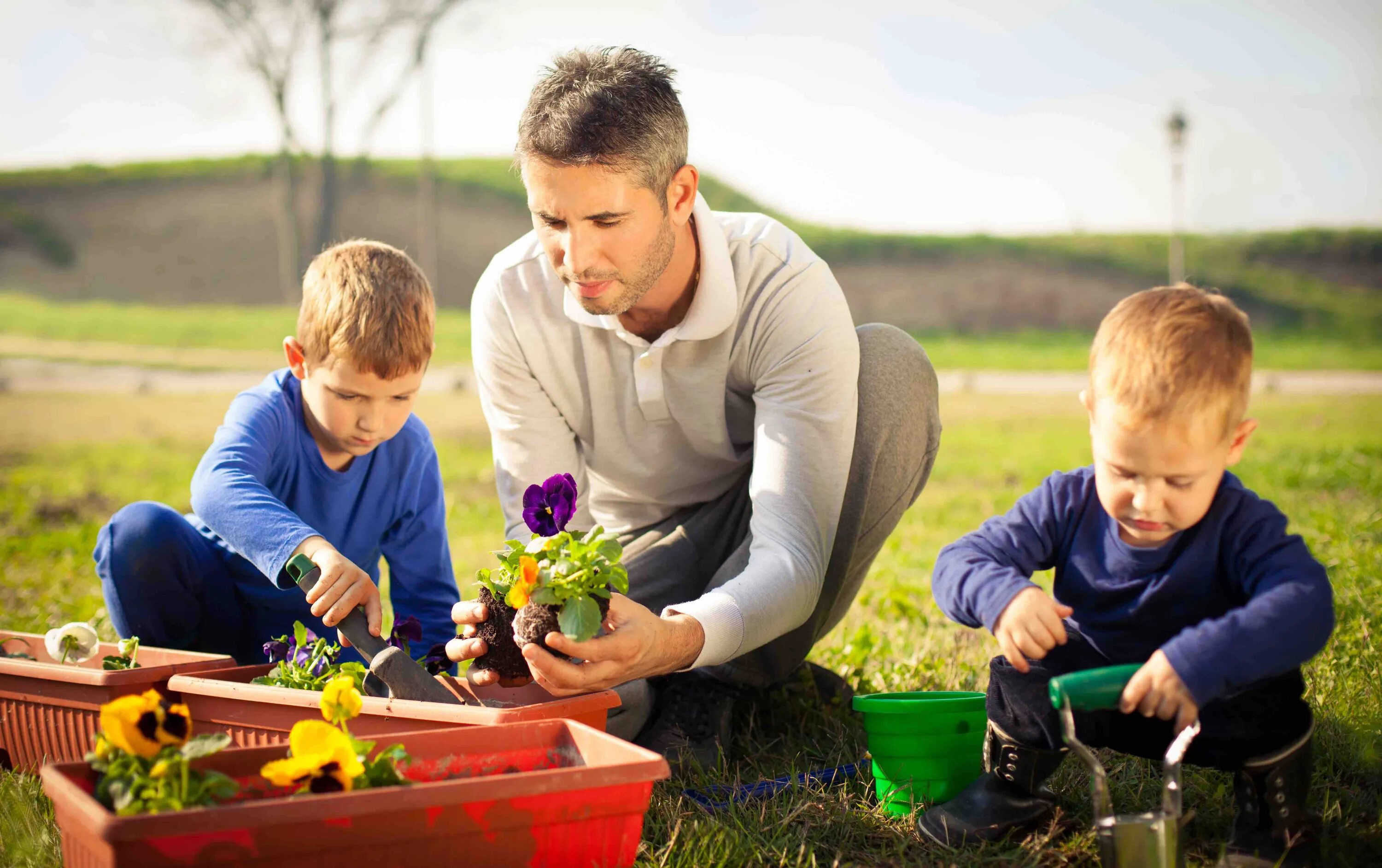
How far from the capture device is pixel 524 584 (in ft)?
6.27

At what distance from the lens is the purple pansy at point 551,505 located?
206cm

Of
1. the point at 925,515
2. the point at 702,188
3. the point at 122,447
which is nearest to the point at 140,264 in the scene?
the point at 702,188

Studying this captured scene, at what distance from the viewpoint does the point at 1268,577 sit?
5.33ft

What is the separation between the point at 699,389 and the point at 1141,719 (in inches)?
47.8

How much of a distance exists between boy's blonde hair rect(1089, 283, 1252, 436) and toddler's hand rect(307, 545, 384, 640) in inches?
55.9

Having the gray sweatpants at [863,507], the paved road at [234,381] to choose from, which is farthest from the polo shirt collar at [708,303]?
the paved road at [234,381]

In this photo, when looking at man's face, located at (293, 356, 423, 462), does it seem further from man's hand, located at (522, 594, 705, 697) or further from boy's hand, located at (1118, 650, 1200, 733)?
boy's hand, located at (1118, 650, 1200, 733)

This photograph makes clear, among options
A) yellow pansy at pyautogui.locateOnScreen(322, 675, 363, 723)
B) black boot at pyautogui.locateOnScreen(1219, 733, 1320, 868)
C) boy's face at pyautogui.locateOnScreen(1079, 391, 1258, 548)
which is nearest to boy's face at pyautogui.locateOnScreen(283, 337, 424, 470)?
yellow pansy at pyautogui.locateOnScreen(322, 675, 363, 723)

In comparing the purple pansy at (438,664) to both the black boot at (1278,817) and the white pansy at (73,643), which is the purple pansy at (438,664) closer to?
the white pansy at (73,643)

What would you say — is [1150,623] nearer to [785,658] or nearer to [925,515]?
[785,658]

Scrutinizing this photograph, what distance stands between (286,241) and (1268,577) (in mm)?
24946

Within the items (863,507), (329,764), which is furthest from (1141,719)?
(329,764)

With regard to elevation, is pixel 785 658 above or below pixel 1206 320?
below

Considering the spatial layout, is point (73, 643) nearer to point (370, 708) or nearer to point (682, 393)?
point (370, 708)
